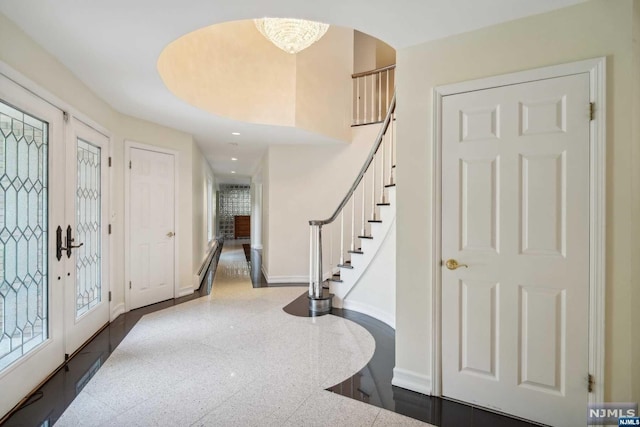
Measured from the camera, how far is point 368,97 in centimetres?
587

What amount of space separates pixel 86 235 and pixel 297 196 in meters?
3.28

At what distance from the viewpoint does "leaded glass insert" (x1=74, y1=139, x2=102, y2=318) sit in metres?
3.02

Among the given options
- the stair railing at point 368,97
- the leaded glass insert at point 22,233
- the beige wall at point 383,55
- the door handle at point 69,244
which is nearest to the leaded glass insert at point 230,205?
the beige wall at point 383,55

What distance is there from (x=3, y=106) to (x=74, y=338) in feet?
6.51

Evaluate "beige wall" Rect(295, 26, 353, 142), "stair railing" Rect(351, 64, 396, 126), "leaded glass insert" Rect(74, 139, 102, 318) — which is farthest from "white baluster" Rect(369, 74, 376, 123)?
"leaded glass insert" Rect(74, 139, 102, 318)

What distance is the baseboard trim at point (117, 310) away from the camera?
12.1 feet

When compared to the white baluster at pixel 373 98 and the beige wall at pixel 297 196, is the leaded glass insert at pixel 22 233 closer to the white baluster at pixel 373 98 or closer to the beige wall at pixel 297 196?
the beige wall at pixel 297 196

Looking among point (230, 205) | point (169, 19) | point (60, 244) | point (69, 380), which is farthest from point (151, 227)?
point (230, 205)

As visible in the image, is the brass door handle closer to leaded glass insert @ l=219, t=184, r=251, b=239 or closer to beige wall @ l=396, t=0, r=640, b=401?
beige wall @ l=396, t=0, r=640, b=401

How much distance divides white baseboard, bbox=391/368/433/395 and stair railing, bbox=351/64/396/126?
14.2 feet

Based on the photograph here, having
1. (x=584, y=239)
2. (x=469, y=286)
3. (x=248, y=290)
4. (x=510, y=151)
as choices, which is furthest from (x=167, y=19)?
(x=248, y=290)

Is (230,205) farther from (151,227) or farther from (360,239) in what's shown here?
(360,239)

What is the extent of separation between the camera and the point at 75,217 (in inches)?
112

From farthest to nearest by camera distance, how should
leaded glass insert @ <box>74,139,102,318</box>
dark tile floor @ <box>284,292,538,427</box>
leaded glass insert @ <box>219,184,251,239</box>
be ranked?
leaded glass insert @ <box>219,184,251,239</box>, leaded glass insert @ <box>74,139,102,318</box>, dark tile floor @ <box>284,292,538,427</box>
